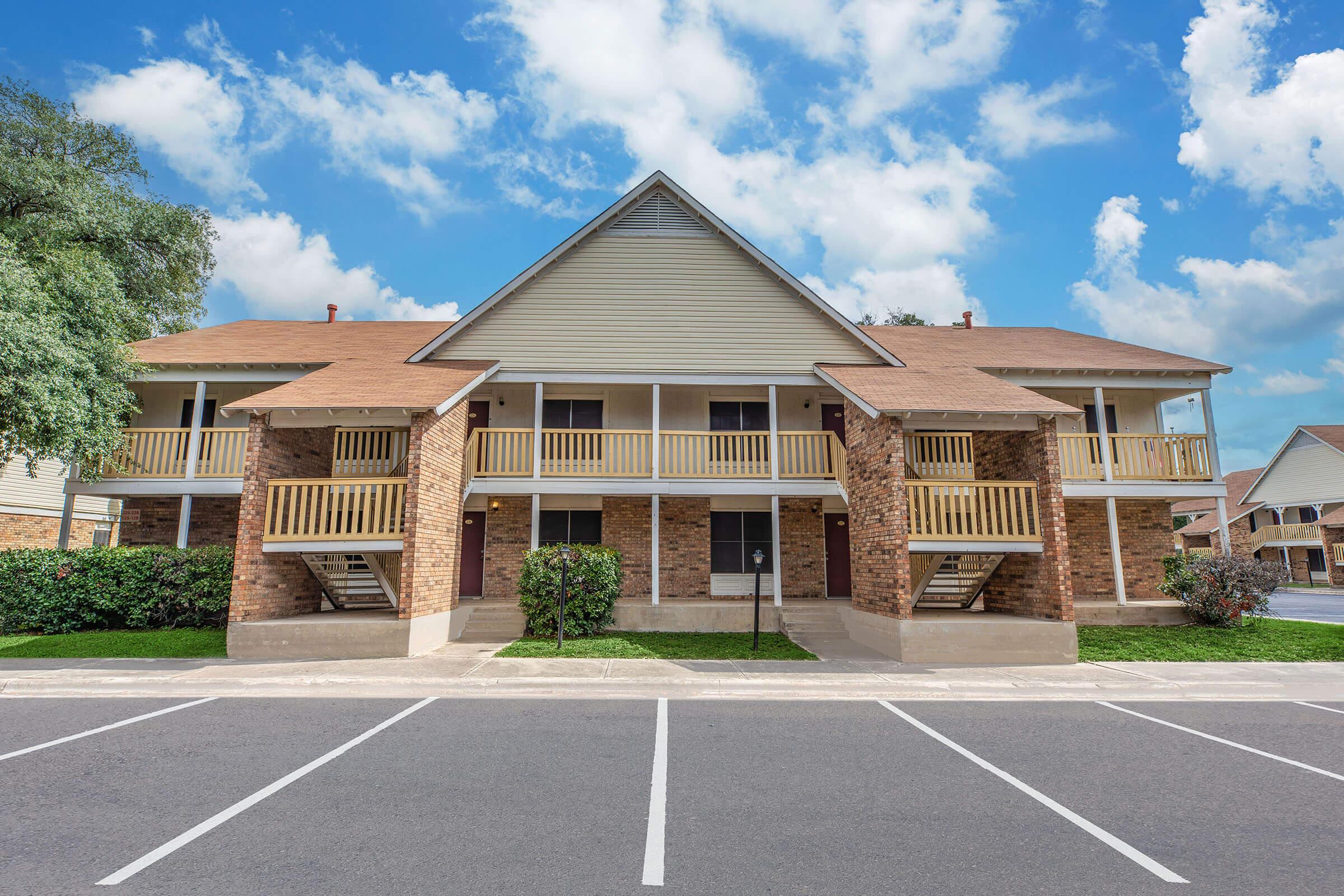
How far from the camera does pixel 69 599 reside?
1159 cm

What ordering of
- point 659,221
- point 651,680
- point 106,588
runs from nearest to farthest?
point 651,680 < point 106,588 < point 659,221

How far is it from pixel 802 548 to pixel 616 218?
28.6 feet

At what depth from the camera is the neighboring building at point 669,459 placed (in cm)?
1068

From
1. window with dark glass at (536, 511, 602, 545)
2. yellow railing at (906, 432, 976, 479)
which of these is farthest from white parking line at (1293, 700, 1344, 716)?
window with dark glass at (536, 511, 602, 545)

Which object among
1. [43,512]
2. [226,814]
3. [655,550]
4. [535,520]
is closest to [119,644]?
[535,520]

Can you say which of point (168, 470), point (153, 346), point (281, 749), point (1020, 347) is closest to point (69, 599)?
point (168, 470)

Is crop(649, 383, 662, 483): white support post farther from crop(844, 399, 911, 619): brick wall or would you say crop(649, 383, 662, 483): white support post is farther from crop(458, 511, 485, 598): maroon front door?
crop(458, 511, 485, 598): maroon front door

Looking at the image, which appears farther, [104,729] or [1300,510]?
[1300,510]

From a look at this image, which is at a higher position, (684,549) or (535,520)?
(535,520)

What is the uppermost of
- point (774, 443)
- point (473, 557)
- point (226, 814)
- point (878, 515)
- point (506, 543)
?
point (774, 443)

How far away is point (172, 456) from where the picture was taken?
1394cm

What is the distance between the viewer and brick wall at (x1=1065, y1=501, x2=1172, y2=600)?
1457 cm

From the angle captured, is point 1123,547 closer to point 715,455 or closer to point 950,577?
point 950,577

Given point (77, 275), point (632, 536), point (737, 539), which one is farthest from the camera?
point (737, 539)
